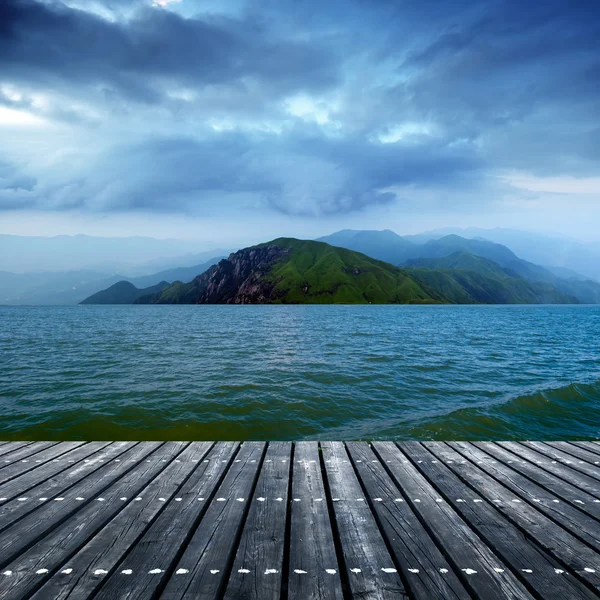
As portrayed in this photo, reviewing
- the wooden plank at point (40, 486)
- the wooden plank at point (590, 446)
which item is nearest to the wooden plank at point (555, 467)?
the wooden plank at point (590, 446)

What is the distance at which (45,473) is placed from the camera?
6766mm

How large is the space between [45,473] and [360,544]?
569cm

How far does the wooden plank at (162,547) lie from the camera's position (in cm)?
376

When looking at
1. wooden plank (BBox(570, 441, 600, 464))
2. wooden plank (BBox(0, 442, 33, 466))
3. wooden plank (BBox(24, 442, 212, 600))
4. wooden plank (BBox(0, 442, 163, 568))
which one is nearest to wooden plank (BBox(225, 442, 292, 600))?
wooden plank (BBox(24, 442, 212, 600))

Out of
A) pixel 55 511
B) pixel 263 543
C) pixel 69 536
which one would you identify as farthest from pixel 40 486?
pixel 263 543

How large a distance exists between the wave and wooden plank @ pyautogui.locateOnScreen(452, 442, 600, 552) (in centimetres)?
821

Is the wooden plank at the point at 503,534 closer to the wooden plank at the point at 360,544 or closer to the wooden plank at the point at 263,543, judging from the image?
the wooden plank at the point at 360,544

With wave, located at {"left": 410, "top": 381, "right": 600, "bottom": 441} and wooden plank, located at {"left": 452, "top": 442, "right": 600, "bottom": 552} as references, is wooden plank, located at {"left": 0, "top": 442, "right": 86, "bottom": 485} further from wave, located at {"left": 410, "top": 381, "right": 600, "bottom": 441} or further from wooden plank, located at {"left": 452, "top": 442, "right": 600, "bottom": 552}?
wave, located at {"left": 410, "top": 381, "right": 600, "bottom": 441}

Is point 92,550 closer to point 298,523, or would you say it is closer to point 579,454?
point 298,523

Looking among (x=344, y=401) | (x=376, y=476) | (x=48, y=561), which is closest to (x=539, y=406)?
(x=344, y=401)

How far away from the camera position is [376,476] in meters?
6.64

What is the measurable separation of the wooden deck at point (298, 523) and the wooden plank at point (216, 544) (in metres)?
0.02

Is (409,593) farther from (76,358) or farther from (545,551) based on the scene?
(76,358)

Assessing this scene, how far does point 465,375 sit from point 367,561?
26.1m
